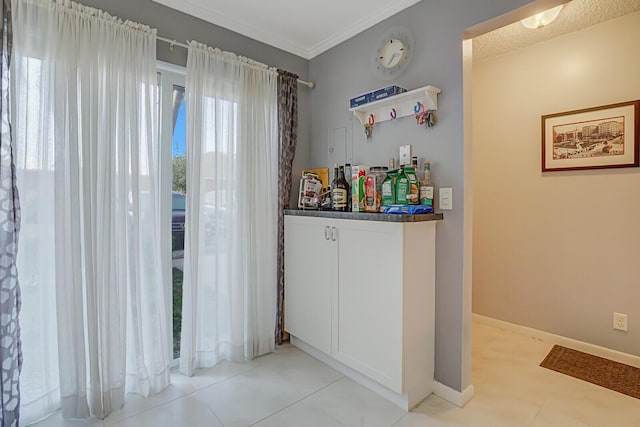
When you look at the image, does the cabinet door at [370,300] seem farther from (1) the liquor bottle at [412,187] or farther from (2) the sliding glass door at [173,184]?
(2) the sliding glass door at [173,184]

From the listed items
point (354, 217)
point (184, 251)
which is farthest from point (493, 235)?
point (184, 251)

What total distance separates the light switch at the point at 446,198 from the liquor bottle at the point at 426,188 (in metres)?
0.06

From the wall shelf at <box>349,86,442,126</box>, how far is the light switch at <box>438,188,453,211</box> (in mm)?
491

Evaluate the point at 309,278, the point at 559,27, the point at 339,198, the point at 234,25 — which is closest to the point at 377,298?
the point at 309,278

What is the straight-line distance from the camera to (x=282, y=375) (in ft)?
7.08

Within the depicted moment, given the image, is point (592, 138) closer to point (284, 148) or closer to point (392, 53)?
point (392, 53)

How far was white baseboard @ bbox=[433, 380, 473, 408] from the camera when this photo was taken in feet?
6.06

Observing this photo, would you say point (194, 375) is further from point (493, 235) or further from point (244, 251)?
point (493, 235)

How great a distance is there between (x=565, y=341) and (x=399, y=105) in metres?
2.26

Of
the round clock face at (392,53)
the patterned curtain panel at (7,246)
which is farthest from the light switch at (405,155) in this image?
the patterned curtain panel at (7,246)

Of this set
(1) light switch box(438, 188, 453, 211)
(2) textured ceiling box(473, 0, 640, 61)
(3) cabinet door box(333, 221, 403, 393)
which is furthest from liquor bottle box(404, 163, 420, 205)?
(2) textured ceiling box(473, 0, 640, 61)

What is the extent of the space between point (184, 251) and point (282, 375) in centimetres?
105

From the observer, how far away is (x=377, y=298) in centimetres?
188

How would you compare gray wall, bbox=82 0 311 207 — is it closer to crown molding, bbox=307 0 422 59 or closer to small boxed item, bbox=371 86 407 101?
crown molding, bbox=307 0 422 59
